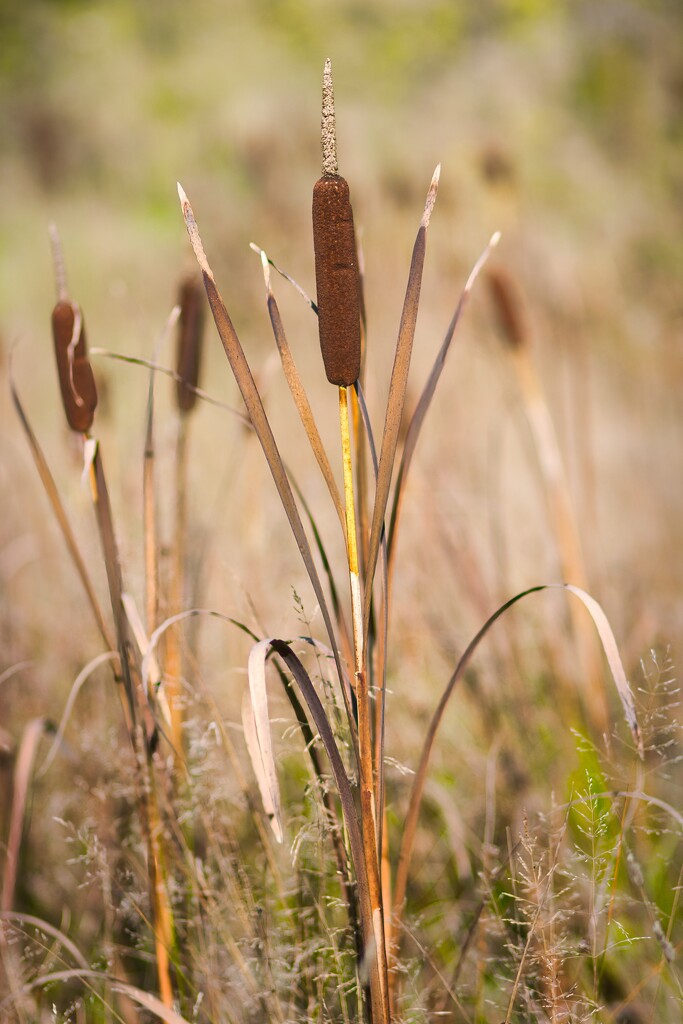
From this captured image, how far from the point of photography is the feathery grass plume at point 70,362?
0.56m

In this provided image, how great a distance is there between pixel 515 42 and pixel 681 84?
114 cm

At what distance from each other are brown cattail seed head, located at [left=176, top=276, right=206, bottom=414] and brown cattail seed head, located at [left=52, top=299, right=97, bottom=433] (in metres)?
0.09

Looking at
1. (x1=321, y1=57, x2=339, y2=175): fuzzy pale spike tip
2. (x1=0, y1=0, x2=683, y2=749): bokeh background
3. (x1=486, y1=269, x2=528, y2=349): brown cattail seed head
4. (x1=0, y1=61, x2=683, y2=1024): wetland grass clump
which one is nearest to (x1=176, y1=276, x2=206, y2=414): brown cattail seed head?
(x1=0, y1=61, x2=683, y2=1024): wetland grass clump

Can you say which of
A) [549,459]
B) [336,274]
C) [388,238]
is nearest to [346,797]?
[336,274]

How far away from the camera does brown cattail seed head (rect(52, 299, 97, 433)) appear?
558mm

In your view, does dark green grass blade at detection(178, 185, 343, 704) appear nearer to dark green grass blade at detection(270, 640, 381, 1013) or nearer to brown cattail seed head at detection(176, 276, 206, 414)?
dark green grass blade at detection(270, 640, 381, 1013)

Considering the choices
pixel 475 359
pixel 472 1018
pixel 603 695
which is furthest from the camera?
pixel 475 359

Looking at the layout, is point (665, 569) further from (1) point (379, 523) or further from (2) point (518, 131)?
(2) point (518, 131)

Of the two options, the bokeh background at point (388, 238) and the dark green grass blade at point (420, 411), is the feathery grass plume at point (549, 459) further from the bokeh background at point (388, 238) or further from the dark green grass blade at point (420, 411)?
the dark green grass blade at point (420, 411)

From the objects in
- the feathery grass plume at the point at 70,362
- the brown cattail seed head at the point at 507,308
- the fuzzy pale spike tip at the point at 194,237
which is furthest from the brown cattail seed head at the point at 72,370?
the brown cattail seed head at the point at 507,308

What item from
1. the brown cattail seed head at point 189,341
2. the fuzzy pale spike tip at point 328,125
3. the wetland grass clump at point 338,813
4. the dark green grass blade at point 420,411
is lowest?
the wetland grass clump at point 338,813

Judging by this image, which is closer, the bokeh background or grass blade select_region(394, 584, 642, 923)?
grass blade select_region(394, 584, 642, 923)

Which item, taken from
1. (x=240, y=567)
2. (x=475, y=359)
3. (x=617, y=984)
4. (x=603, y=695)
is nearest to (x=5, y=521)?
(x=240, y=567)

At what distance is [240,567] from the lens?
1.47 metres
